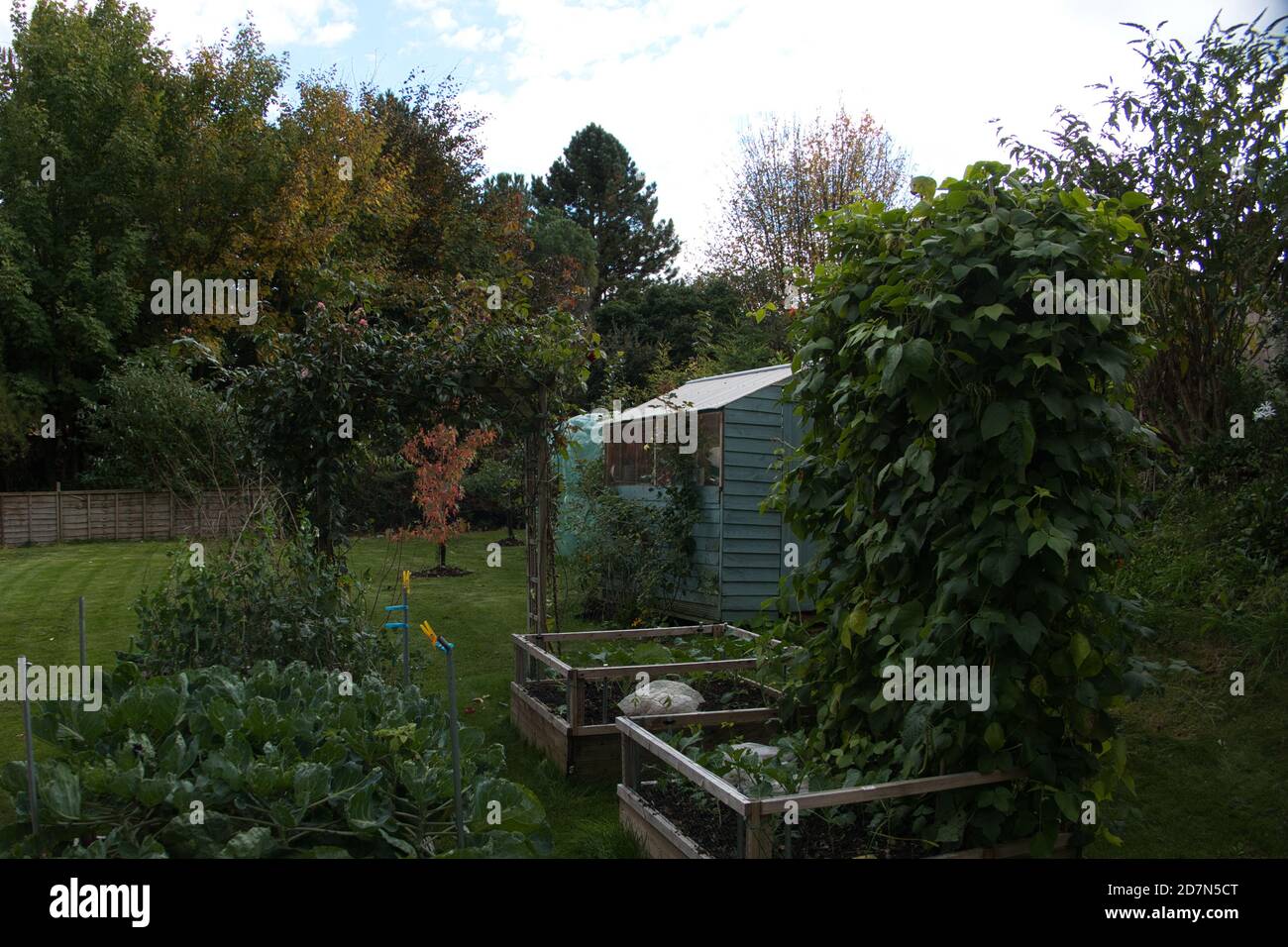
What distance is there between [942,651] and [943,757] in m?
0.38

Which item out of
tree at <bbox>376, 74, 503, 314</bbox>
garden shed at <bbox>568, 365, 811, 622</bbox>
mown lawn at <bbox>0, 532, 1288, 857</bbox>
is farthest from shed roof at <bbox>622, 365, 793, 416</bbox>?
tree at <bbox>376, 74, 503, 314</bbox>

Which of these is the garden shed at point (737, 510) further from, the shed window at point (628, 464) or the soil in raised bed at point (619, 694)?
the soil in raised bed at point (619, 694)

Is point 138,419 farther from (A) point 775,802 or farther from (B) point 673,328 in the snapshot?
(A) point 775,802

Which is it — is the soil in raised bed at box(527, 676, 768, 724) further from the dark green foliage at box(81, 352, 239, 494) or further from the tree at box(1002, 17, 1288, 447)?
the dark green foliage at box(81, 352, 239, 494)

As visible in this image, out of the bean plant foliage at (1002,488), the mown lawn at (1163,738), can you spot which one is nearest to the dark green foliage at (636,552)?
the mown lawn at (1163,738)

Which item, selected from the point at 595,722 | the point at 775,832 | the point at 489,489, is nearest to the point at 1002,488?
the point at 775,832

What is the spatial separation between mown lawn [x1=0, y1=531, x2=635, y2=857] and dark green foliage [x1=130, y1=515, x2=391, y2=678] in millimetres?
410

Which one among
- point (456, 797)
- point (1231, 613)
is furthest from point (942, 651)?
point (1231, 613)

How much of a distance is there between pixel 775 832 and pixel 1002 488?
1377 millimetres

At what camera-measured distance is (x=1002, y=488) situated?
117 inches

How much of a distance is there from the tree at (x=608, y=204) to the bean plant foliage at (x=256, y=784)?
102 feet
